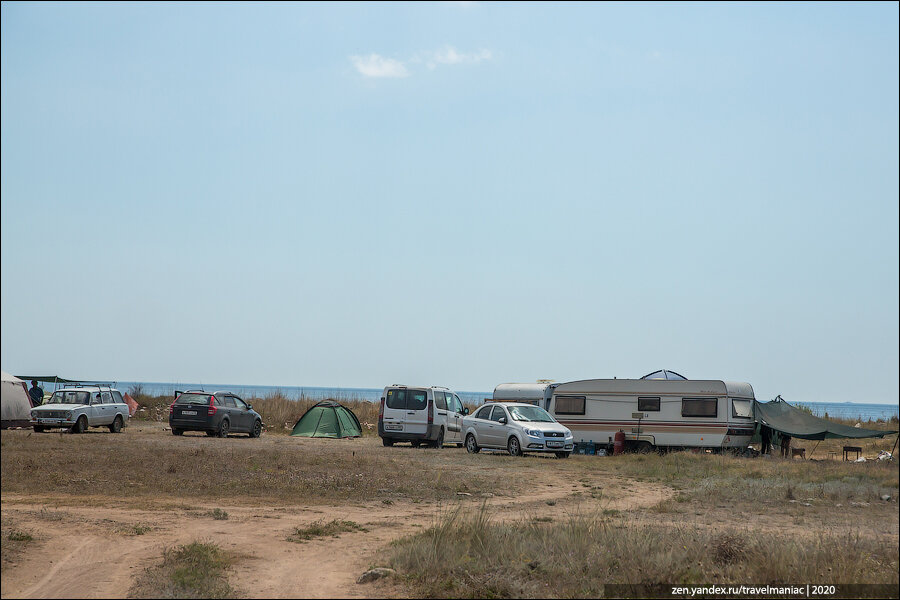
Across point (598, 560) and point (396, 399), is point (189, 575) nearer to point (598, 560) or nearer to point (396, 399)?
point (598, 560)

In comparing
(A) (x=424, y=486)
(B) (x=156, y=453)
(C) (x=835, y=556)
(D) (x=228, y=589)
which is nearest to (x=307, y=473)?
(A) (x=424, y=486)

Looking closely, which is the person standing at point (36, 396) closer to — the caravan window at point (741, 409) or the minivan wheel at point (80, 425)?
the minivan wheel at point (80, 425)

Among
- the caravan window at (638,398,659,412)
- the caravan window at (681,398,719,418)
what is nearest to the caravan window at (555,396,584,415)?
the caravan window at (638,398,659,412)

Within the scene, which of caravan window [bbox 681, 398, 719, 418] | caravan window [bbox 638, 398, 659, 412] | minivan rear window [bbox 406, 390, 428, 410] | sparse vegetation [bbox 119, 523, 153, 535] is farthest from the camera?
minivan rear window [bbox 406, 390, 428, 410]

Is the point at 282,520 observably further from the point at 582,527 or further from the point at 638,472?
the point at 638,472

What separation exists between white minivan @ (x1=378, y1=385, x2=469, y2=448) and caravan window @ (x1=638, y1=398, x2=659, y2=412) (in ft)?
18.2

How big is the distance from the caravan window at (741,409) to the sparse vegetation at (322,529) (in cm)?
1562

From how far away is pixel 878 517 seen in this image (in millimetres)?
7312

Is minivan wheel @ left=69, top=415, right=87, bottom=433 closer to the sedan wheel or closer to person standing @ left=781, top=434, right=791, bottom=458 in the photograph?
the sedan wheel

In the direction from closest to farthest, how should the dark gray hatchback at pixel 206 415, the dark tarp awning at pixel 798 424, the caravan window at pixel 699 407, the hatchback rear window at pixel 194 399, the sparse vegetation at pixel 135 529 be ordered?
1. the sparse vegetation at pixel 135 529
2. the dark tarp awning at pixel 798 424
3. the caravan window at pixel 699 407
4. the dark gray hatchback at pixel 206 415
5. the hatchback rear window at pixel 194 399

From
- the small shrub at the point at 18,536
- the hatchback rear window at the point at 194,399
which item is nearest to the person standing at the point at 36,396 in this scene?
the hatchback rear window at the point at 194,399

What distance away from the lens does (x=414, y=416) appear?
2711cm

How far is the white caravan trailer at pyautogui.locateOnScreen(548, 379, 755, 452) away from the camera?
24.1 meters

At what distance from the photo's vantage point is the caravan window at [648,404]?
82.1 feet
